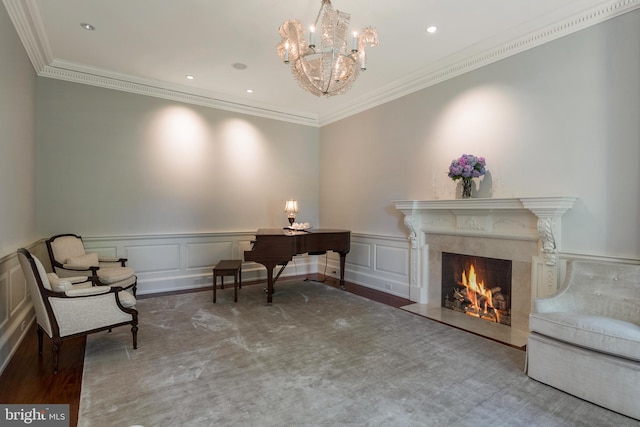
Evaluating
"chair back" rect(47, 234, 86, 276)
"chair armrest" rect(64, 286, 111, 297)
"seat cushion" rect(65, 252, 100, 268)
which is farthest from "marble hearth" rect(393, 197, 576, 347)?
"chair back" rect(47, 234, 86, 276)

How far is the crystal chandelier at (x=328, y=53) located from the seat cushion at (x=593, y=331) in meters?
2.39

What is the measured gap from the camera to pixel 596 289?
245 centimetres

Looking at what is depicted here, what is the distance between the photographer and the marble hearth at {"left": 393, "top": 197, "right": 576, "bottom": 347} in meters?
3.01

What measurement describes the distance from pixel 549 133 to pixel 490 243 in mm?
1269

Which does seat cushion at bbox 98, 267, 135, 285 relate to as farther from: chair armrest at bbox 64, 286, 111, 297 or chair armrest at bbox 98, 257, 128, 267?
chair armrest at bbox 64, 286, 111, 297

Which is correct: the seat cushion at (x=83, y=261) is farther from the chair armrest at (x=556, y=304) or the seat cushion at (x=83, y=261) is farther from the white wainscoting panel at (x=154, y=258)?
the chair armrest at (x=556, y=304)

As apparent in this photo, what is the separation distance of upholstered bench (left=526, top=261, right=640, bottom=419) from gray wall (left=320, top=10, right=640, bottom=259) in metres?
0.46

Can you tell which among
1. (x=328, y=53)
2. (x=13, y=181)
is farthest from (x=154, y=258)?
(x=328, y=53)

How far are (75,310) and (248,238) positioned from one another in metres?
3.17

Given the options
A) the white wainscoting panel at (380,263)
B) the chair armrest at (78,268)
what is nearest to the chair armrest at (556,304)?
the white wainscoting panel at (380,263)

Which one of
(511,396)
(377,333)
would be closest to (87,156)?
(377,333)

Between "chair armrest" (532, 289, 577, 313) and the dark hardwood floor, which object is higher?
"chair armrest" (532, 289, 577, 313)

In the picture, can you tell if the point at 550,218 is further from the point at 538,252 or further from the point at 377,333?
the point at 377,333

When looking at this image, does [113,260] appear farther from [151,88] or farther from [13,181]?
[151,88]
